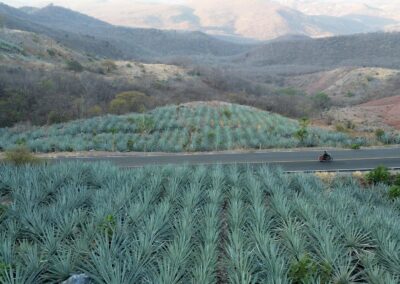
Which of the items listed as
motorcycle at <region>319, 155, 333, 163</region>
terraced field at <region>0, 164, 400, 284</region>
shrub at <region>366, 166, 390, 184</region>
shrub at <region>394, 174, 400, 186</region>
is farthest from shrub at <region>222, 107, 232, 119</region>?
terraced field at <region>0, 164, 400, 284</region>

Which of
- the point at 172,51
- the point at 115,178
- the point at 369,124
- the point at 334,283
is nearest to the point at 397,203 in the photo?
the point at 334,283

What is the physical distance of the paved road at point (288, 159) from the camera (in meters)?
16.0

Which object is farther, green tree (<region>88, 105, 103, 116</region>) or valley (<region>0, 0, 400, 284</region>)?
green tree (<region>88, 105, 103, 116</region>)

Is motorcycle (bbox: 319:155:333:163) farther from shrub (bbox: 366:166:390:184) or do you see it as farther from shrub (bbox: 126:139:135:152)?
shrub (bbox: 126:139:135:152)

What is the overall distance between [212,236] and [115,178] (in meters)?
4.66

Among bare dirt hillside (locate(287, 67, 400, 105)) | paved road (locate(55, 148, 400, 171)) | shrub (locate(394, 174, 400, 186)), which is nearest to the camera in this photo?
shrub (locate(394, 174, 400, 186))

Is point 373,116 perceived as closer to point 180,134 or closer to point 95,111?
point 180,134

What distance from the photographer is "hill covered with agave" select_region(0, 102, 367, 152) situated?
22208 millimetres

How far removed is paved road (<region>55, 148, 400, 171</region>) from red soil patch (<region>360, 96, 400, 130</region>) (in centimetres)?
2616

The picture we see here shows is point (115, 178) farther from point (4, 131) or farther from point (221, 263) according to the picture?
point (4, 131)

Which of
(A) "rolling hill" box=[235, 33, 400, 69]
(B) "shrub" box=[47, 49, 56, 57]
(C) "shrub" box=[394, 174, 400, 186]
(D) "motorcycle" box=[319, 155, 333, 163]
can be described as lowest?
(D) "motorcycle" box=[319, 155, 333, 163]

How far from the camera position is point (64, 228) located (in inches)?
250

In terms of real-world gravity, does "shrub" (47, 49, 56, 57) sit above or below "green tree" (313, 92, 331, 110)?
above

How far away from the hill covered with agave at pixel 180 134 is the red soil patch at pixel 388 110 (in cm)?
1588
